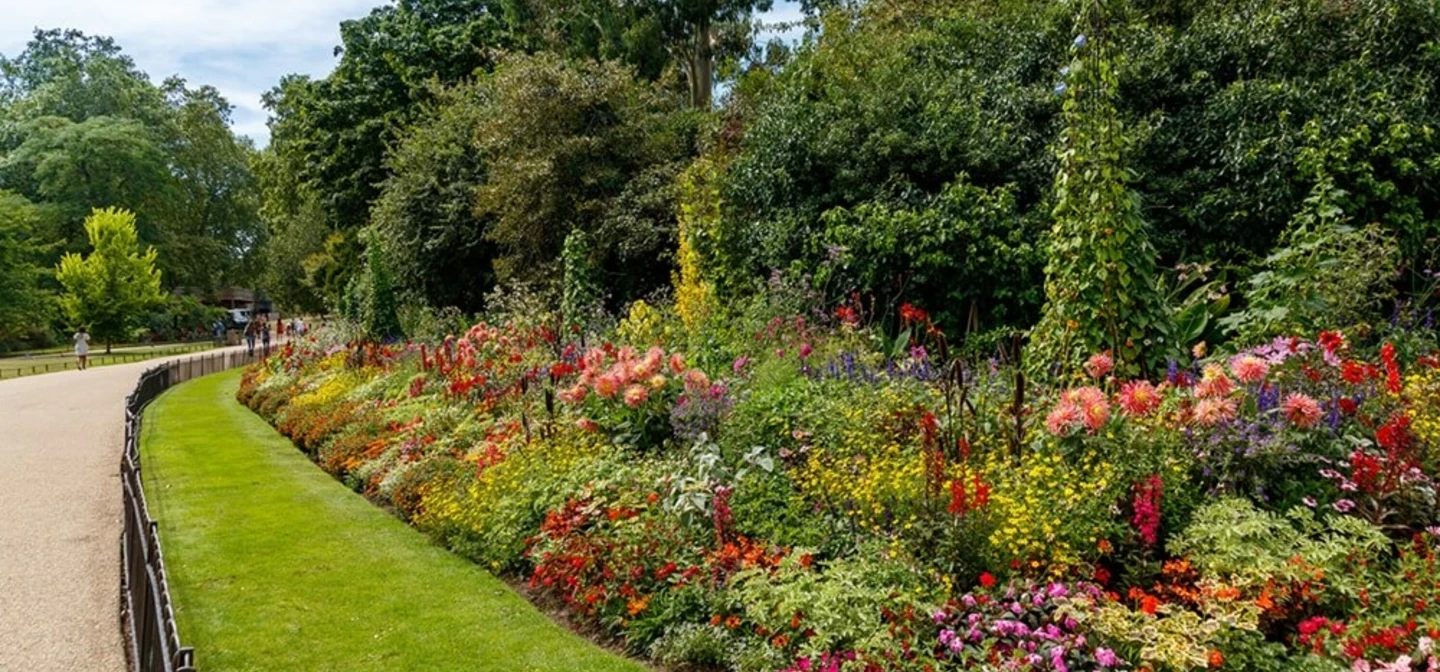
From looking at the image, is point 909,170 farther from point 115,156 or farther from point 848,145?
point 115,156

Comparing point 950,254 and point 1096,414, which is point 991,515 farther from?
point 950,254

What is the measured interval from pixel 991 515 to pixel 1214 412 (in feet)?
4.31

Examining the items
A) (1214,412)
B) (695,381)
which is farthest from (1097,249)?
(695,381)

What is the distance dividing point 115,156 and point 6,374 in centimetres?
2214

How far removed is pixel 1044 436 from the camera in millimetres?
5090

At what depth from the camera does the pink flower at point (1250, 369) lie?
5.00 metres

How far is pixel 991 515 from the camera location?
14.7 feet

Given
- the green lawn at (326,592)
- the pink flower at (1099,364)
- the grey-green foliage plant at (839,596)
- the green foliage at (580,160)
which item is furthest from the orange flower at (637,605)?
the green foliage at (580,160)

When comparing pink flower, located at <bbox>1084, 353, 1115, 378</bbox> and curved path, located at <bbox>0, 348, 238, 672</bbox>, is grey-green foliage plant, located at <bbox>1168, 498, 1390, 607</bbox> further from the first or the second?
curved path, located at <bbox>0, 348, 238, 672</bbox>

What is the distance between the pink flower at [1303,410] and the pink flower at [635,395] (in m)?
4.20

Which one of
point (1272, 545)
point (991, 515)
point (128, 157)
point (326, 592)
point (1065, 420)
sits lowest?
point (326, 592)

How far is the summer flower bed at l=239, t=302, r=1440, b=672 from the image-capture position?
3.88 metres

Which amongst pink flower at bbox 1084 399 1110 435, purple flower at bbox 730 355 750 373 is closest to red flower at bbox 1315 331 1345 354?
pink flower at bbox 1084 399 1110 435

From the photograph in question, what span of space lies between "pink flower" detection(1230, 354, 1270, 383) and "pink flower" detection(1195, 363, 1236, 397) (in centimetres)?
9
